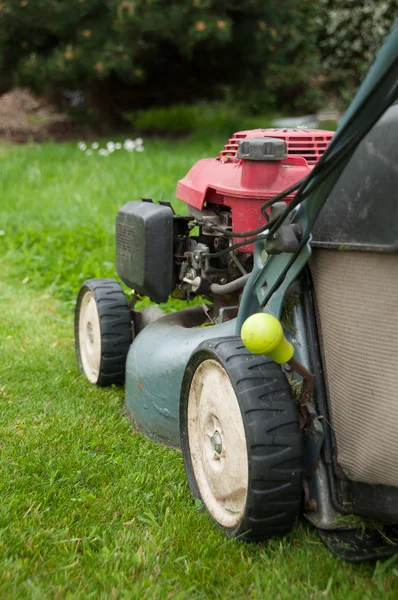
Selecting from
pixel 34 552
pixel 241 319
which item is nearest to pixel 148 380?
pixel 241 319

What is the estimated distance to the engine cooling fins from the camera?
1.60 metres

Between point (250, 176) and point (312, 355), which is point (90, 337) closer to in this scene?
point (250, 176)

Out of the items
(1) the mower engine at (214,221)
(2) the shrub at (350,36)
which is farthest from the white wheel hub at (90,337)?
(2) the shrub at (350,36)

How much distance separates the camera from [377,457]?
1.52 metres

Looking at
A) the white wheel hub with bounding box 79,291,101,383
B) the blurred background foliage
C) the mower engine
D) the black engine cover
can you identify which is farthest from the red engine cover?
the blurred background foliage

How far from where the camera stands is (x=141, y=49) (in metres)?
6.67

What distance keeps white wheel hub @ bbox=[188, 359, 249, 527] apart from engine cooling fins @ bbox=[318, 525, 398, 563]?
0.19m

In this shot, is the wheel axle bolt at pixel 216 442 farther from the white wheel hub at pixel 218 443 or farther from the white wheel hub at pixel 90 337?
the white wheel hub at pixel 90 337

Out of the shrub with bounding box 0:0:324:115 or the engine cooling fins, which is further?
the shrub with bounding box 0:0:324:115

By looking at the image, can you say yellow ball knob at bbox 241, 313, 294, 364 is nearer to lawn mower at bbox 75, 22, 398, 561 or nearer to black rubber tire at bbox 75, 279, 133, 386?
lawn mower at bbox 75, 22, 398, 561

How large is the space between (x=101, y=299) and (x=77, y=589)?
1368 millimetres

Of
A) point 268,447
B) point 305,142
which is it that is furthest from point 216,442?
point 305,142

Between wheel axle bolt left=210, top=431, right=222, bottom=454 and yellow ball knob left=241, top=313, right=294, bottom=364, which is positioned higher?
yellow ball knob left=241, top=313, right=294, bottom=364

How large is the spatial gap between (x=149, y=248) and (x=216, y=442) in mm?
732
